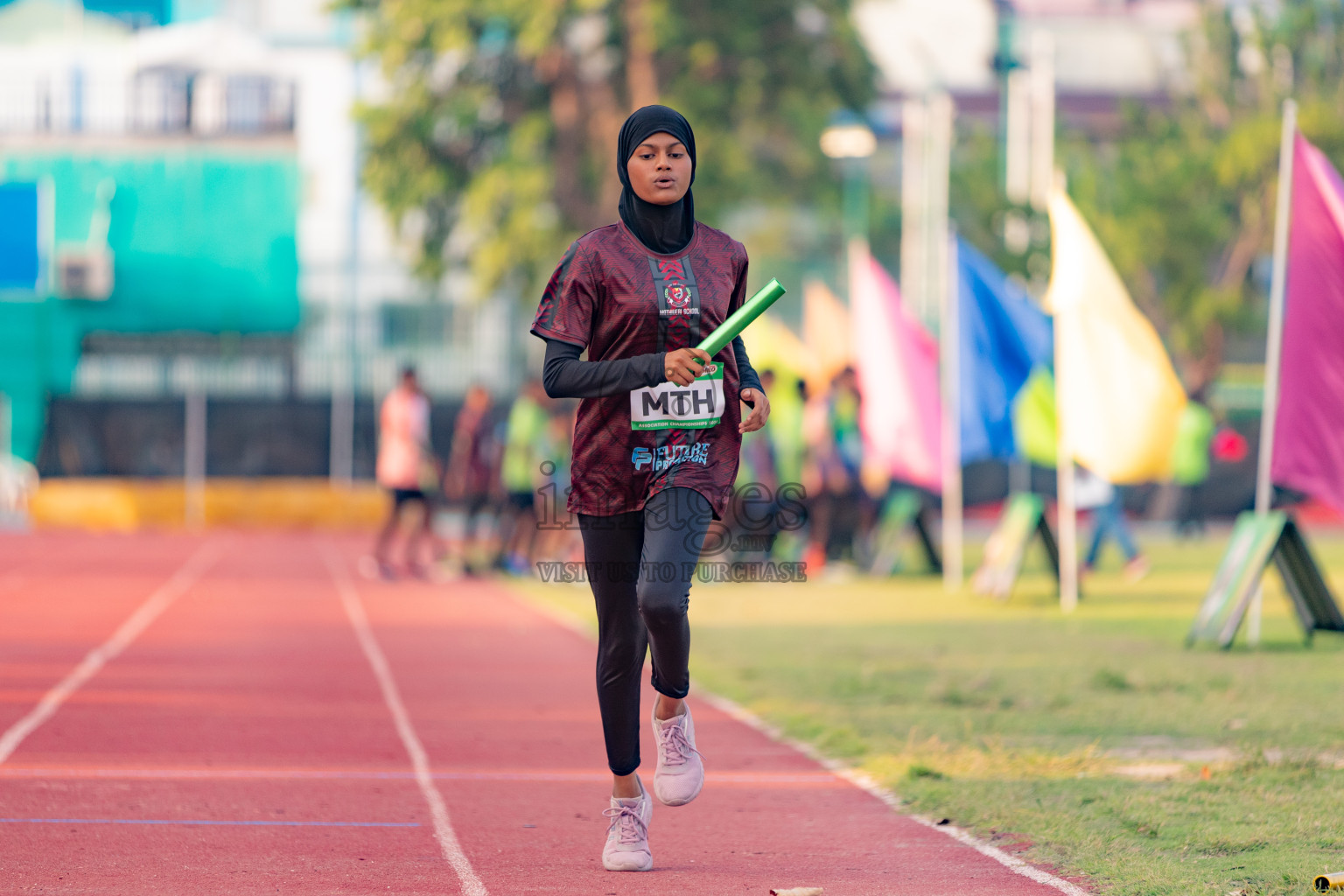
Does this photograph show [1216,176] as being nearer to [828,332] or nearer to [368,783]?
[828,332]

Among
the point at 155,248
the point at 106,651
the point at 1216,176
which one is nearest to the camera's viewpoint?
the point at 106,651

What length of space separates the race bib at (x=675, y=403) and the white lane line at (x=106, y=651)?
339cm

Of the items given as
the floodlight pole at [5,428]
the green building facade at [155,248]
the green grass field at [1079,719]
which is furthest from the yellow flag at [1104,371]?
the floodlight pole at [5,428]

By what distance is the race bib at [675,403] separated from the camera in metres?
5.36

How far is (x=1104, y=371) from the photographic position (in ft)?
46.6

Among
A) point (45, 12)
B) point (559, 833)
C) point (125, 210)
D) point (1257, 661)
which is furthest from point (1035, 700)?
point (45, 12)

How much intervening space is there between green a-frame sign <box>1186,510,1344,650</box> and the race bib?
7.22 m

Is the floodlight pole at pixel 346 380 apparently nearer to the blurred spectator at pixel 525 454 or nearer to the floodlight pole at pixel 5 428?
the floodlight pole at pixel 5 428

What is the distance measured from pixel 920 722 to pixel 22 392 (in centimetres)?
2427

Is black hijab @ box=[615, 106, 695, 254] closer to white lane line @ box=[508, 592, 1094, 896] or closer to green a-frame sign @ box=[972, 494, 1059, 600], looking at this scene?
white lane line @ box=[508, 592, 1094, 896]

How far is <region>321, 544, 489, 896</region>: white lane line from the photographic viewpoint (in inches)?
218

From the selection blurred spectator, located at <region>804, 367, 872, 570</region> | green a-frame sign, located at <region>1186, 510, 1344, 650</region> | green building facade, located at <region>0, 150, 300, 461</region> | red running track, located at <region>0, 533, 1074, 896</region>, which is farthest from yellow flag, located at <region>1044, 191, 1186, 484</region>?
green building facade, located at <region>0, 150, 300, 461</region>

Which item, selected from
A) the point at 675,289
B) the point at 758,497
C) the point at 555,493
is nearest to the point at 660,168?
the point at 675,289

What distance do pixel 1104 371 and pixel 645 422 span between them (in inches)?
370
